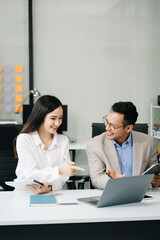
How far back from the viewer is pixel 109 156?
2.49 meters

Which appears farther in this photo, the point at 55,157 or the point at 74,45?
the point at 74,45

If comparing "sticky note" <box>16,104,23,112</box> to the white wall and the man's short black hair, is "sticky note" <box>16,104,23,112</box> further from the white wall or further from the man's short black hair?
the man's short black hair

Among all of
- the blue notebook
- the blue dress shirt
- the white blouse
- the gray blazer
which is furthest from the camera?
the blue dress shirt

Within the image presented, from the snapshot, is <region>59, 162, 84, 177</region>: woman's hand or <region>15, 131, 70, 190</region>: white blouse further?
<region>15, 131, 70, 190</region>: white blouse

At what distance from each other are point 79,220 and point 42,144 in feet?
2.74

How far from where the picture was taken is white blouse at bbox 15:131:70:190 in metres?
2.33

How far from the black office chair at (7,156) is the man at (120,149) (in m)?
0.79

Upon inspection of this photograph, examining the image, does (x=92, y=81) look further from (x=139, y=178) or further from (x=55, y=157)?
(x=139, y=178)

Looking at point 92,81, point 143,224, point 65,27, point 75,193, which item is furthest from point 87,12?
point 143,224

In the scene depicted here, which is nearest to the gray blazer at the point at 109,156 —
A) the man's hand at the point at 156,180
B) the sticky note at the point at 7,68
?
the man's hand at the point at 156,180

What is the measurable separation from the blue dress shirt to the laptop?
1.62 feet

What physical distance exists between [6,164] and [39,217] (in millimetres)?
1320

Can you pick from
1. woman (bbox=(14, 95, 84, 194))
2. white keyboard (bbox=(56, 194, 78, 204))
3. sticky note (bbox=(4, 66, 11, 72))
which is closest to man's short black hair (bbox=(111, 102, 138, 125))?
woman (bbox=(14, 95, 84, 194))

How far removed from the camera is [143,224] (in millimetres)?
1940
